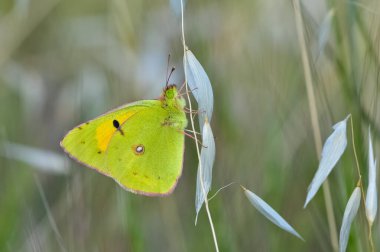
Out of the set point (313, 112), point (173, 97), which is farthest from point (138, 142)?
point (313, 112)

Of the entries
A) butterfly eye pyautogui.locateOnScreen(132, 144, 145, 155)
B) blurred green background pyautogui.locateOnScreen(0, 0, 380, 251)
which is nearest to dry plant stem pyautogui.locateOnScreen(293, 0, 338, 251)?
blurred green background pyautogui.locateOnScreen(0, 0, 380, 251)

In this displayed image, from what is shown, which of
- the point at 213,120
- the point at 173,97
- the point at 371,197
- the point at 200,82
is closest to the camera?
the point at 371,197

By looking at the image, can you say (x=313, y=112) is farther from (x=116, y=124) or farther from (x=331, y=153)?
(x=116, y=124)

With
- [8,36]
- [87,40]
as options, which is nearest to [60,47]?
[87,40]

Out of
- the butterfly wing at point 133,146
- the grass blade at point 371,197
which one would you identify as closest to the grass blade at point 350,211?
the grass blade at point 371,197

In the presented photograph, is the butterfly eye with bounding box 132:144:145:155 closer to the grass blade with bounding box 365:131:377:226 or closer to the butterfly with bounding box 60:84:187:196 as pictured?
the butterfly with bounding box 60:84:187:196

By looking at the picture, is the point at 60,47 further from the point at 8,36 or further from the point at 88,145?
the point at 88,145

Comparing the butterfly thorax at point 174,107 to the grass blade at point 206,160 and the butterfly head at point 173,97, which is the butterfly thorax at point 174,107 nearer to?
the butterfly head at point 173,97
